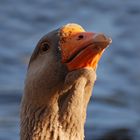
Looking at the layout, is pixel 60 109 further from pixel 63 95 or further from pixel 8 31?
pixel 8 31

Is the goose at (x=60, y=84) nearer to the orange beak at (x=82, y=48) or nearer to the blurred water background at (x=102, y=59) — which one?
the orange beak at (x=82, y=48)

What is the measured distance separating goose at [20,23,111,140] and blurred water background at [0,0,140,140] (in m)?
4.70

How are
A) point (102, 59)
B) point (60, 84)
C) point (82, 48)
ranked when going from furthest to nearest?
1. point (102, 59)
2. point (60, 84)
3. point (82, 48)

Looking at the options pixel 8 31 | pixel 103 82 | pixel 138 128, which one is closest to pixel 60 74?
pixel 138 128

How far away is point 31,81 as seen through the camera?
7113mm

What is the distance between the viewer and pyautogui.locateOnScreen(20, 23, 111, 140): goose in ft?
22.6

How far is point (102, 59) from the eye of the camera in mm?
14031

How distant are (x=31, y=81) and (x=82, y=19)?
812 cm

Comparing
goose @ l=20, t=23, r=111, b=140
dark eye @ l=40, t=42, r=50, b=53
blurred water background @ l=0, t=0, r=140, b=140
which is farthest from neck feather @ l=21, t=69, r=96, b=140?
blurred water background @ l=0, t=0, r=140, b=140

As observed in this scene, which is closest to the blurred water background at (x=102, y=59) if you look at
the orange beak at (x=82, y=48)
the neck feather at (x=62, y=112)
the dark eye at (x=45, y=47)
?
the neck feather at (x=62, y=112)

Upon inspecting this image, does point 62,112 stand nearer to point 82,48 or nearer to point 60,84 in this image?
point 60,84

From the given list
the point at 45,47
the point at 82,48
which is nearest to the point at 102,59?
the point at 45,47

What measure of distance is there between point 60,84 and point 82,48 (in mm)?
323

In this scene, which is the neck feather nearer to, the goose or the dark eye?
the goose
